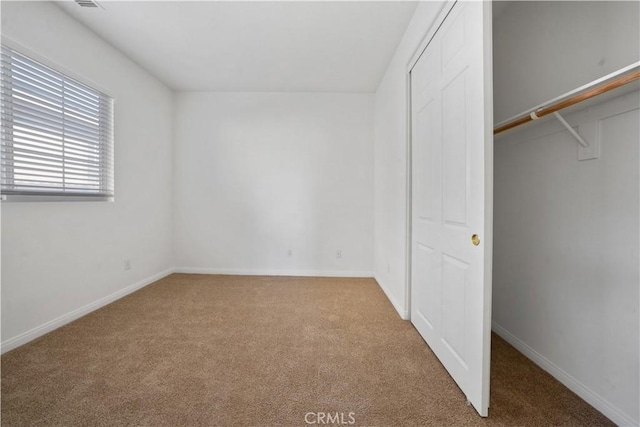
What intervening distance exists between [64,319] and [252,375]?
193 centimetres

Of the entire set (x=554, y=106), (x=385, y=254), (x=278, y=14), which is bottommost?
(x=385, y=254)

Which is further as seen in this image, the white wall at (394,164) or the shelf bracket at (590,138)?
the white wall at (394,164)

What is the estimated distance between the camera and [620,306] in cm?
124

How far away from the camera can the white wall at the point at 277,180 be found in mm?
3703

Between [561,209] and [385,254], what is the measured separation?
5.78 ft

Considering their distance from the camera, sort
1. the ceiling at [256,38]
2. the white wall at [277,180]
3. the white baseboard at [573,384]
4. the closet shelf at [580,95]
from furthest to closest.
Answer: the white wall at [277,180]
the ceiling at [256,38]
the white baseboard at [573,384]
the closet shelf at [580,95]

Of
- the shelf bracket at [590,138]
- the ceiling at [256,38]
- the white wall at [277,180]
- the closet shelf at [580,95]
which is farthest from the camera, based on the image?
the white wall at [277,180]

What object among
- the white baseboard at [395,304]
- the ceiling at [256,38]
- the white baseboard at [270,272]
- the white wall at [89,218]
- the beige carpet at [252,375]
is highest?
the ceiling at [256,38]

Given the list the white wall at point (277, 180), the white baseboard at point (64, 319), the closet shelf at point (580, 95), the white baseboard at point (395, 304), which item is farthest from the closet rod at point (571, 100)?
the white baseboard at point (64, 319)

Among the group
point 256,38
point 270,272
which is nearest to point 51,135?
point 256,38

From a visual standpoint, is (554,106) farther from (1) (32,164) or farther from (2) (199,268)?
(2) (199,268)

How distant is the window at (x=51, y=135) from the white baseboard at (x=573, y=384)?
3859 millimetres

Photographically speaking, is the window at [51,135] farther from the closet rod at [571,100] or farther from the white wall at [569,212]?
the white wall at [569,212]

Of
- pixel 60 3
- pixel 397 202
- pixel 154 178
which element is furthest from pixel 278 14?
pixel 154 178
